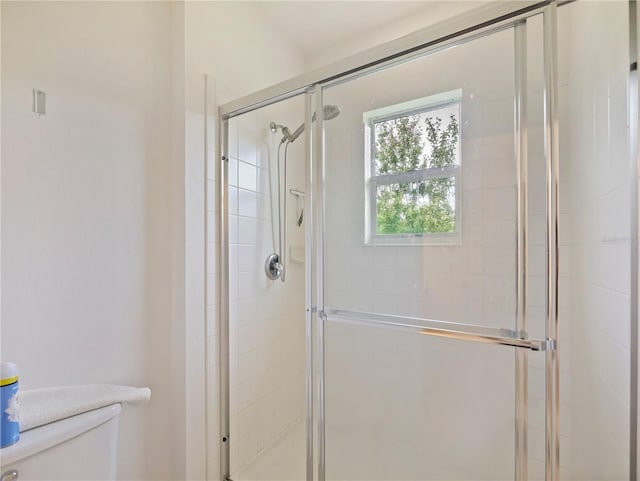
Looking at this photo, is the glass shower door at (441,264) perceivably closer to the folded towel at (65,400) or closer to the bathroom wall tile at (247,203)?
the bathroom wall tile at (247,203)

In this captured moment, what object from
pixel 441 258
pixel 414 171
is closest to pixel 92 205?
pixel 414 171

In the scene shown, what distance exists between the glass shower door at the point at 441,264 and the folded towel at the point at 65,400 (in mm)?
696

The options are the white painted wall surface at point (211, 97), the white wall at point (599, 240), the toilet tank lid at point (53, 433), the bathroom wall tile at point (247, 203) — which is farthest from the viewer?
the bathroom wall tile at point (247, 203)

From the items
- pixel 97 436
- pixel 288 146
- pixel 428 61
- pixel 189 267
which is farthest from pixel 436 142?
pixel 97 436

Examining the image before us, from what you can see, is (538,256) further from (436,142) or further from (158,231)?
(158,231)

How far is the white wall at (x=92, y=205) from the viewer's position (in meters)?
0.91

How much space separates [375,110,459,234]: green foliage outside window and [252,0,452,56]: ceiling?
Answer: 0.85 metres

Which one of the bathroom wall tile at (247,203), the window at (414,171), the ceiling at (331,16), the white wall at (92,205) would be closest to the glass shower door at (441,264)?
the window at (414,171)

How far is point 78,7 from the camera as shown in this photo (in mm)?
1041

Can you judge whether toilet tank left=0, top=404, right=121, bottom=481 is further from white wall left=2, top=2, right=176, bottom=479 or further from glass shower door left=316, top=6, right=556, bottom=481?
glass shower door left=316, top=6, right=556, bottom=481

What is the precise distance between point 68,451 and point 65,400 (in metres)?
0.15

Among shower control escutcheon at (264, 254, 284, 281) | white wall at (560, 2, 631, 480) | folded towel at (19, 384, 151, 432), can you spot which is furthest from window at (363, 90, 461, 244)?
folded towel at (19, 384, 151, 432)

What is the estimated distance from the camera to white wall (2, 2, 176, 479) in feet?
2.99

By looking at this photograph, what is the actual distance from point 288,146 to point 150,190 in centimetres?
68
